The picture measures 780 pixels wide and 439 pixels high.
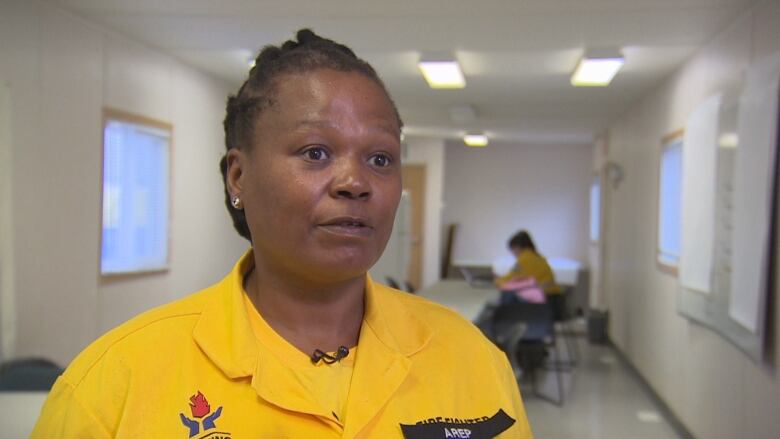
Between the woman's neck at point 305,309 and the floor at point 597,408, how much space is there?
13.8 ft

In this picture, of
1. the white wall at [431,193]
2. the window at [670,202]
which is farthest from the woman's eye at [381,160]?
the white wall at [431,193]

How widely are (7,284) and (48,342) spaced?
55 cm

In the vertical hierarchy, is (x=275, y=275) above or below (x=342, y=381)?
above

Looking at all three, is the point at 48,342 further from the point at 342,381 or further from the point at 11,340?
the point at 342,381

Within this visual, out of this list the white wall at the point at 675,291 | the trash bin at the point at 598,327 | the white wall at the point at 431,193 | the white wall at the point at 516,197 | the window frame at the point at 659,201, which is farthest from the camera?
the white wall at the point at 516,197

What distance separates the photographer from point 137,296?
15.9 ft

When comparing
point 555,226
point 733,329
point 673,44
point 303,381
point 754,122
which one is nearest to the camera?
point 303,381

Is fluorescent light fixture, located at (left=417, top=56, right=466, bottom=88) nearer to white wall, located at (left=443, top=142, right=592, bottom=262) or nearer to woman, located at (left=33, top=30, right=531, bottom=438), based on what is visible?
woman, located at (left=33, top=30, right=531, bottom=438)

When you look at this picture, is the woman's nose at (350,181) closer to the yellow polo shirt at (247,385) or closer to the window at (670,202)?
the yellow polo shirt at (247,385)

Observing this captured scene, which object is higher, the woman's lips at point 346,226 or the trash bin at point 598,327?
the woman's lips at point 346,226

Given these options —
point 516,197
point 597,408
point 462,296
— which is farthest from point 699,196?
point 516,197

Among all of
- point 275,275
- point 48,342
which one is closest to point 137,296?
point 48,342

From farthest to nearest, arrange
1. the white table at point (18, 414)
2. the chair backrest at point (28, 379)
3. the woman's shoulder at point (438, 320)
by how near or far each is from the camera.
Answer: the chair backrest at point (28, 379) → the white table at point (18, 414) → the woman's shoulder at point (438, 320)

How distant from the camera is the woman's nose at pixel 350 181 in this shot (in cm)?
103
